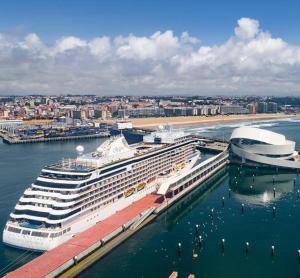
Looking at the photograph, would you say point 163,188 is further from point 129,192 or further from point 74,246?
point 74,246

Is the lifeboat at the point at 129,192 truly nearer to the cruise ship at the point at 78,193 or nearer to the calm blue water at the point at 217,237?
the cruise ship at the point at 78,193

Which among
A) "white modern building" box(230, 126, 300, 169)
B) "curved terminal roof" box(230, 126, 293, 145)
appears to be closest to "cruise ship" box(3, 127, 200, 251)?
"white modern building" box(230, 126, 300, 169)

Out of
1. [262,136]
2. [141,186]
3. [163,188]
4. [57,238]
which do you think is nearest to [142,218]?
[141,186]

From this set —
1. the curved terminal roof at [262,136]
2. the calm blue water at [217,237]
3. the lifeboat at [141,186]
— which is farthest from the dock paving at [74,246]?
the curved terminal roof at [262,136]

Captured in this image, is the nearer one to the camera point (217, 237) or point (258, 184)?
point (217, 237)

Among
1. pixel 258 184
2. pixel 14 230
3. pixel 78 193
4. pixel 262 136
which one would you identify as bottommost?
pixel 258 184

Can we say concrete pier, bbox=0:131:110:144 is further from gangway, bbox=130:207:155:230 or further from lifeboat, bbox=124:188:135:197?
gangway, bbox=130:207:155:230
